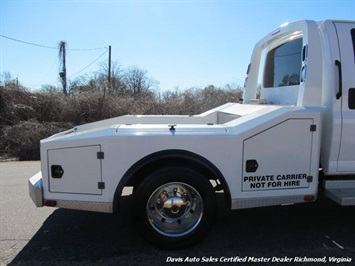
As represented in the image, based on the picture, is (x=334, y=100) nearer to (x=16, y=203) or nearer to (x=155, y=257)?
(x=155, y=257)

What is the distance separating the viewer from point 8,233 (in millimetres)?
3797

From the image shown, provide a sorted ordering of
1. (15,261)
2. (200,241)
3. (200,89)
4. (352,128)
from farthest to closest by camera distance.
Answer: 1. (200,89)
2. (352,128)
3. (200,241)
4. (15,261)

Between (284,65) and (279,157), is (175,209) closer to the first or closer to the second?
(279,157)

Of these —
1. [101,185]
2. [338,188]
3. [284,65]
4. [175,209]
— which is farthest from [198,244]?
[284,65]

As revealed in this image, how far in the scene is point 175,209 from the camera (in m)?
3.34

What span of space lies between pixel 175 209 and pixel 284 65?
8.46 ft

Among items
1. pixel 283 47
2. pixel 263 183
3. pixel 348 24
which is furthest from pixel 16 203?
pixel 348 24

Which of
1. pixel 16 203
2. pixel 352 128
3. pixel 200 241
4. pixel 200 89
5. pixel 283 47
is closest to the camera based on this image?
pixel 200 241

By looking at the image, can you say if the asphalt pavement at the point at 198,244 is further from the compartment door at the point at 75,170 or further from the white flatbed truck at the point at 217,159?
the compartment door at the point at 75,170

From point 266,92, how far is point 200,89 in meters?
11.7

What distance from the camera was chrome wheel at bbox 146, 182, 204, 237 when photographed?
130 inches

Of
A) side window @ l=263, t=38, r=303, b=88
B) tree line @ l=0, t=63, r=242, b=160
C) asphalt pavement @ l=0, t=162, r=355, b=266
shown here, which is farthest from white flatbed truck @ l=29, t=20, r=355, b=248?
tree line @ l=0, t=63, r=242, b=160

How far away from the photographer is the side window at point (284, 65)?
13.5 feet

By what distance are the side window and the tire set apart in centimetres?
192
